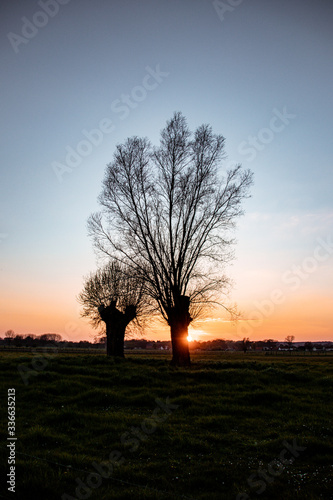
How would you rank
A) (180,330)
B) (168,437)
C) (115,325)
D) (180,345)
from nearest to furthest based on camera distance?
(168,437), (180,330), (180,345), (115,325)

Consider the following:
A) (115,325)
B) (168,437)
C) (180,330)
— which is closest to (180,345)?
(180,330)

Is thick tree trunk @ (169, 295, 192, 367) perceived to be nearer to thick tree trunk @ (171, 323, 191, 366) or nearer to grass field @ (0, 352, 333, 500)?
thick tree trunk @ (171, 323, 191, 366)

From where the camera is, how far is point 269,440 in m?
8.85

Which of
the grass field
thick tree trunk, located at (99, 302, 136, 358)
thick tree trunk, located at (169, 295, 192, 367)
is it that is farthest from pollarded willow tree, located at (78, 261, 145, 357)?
the grass field

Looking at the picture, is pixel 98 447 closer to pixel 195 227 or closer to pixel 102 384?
pixel 102 384

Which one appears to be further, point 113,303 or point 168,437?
point 113,303

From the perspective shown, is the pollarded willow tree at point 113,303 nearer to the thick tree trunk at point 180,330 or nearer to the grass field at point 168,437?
the thick tree trunk at point 180,330

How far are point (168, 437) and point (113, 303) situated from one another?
26503 millimetres

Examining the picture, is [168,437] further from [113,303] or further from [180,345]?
[113,303]

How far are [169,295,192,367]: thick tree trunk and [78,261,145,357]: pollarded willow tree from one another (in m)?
8.26

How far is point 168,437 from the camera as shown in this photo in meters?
8.92

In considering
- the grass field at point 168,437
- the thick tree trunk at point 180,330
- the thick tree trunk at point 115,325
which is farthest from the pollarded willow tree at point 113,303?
the grass field at point 168,437

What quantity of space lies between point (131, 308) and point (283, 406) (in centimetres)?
2352

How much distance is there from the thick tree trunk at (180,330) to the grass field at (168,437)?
5357 millimetres
